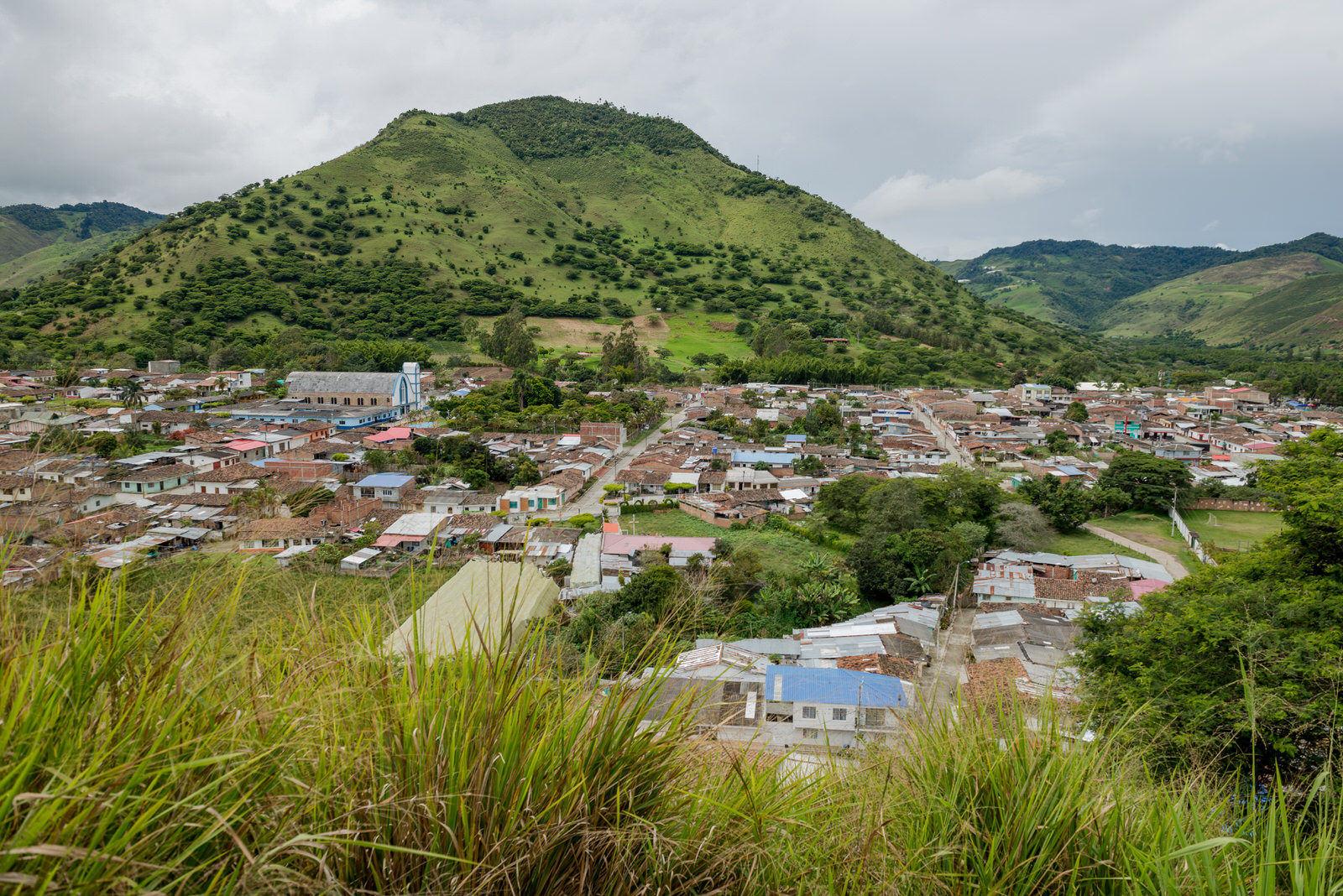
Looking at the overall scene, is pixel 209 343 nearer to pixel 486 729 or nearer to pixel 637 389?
pixel 637 389

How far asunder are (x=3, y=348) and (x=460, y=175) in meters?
43.3

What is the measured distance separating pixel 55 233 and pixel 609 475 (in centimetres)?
13299

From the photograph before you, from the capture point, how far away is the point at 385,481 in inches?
698

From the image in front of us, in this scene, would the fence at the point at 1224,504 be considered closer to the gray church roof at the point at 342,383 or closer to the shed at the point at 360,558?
the shed at the point at 360,558

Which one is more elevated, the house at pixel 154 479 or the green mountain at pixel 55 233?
the green mountain at pixel 55 233

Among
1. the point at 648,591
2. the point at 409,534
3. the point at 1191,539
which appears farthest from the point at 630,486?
the point at 1191,539

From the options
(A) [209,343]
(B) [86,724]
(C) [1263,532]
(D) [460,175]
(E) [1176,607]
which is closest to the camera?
(B) [86,724]

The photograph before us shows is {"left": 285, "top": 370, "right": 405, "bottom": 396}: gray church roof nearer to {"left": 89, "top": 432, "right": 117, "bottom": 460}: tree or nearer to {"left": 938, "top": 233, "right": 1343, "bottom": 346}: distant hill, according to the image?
{"left": 89, "top": 432, "right": 117, "bottom": 460}: tree

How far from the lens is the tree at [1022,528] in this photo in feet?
51.2

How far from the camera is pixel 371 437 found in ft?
78.6

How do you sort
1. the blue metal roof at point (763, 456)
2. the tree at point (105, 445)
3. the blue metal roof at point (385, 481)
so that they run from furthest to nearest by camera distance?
the blue metal roof at point (763, 456) < the tree at point (105, 445) < the blue metal roof at point (385, 481)

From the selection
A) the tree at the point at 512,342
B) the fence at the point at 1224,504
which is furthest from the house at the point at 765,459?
the tree at the point at 512,342

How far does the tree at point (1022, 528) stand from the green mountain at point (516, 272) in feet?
78.9

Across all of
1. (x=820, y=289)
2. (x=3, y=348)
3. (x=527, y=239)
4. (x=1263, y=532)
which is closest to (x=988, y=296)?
(x=820, y=289)
